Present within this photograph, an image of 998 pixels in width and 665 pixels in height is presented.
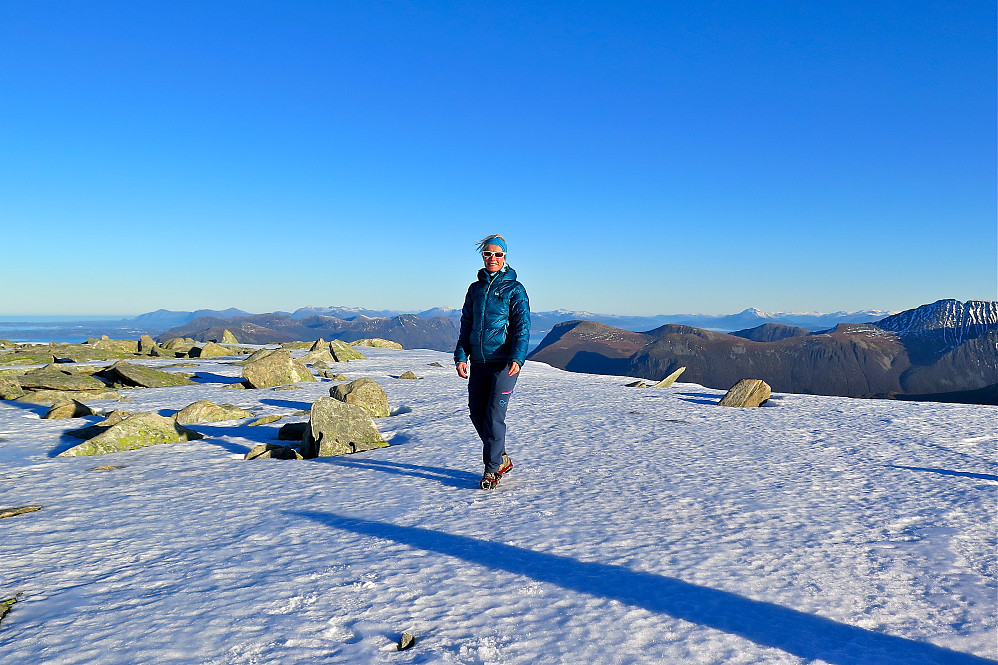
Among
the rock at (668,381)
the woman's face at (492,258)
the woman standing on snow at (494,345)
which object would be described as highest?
the woman's face at (492,258)

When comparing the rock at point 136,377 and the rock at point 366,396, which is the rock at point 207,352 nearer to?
the rock at point 136,377

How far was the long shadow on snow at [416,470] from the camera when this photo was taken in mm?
7883

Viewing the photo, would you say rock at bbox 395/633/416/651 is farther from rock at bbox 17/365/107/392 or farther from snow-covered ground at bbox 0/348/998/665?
rock at bbox 17/365/107/392

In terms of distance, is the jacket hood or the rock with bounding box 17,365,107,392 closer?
the jacket hood

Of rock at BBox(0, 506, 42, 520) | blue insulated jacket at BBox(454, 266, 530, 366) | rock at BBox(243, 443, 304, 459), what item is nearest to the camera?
rock at BBox(0, 506, 42, 520)

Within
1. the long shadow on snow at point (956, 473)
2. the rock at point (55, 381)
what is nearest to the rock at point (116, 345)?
the rock at point (55, 381)

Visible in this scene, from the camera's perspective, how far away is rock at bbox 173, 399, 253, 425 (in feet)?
40.0

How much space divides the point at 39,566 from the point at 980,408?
19794 millimetres

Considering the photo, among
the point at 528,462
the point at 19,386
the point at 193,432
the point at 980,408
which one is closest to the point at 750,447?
the point at 528,462

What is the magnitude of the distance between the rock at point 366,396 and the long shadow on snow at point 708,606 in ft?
27.1

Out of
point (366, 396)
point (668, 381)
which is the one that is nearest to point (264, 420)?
point (366, 396)

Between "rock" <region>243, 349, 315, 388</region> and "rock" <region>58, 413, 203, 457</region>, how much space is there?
27.0ft

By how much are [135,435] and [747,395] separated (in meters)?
14.9

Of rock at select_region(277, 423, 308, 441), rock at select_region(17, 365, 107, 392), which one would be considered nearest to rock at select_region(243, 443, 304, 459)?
rock at select_region(277, 423, 308, 441)
